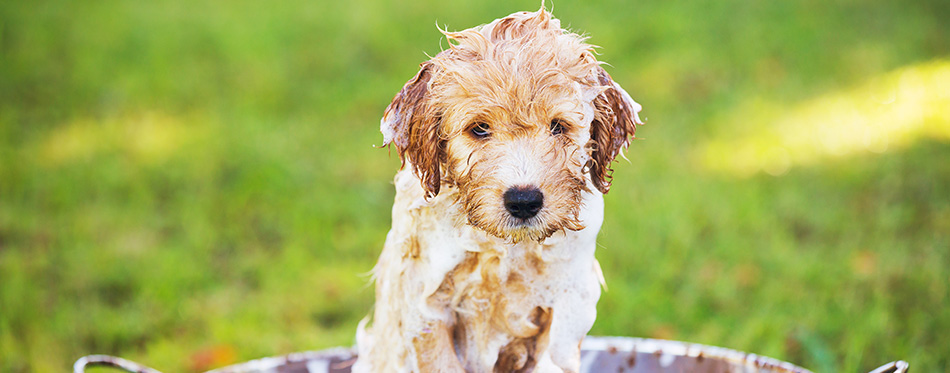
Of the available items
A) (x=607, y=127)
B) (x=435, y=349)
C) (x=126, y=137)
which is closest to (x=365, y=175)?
(x=126, y=137)

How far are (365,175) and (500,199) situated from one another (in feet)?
14.4

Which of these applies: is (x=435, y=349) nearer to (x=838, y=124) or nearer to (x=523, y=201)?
(x=523, y=201)

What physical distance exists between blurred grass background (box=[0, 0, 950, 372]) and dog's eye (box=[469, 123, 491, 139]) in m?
2.42

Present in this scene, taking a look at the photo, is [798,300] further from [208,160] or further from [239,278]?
[208,160]

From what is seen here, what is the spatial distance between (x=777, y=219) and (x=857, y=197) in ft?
2.17

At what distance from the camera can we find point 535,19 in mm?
2377

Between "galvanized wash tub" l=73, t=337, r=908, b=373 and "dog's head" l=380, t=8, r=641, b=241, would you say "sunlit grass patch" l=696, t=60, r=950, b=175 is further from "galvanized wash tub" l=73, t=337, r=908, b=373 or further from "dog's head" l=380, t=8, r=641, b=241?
"dog's head" l=380, t=8, r=641, b=241

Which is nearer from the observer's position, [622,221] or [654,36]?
[622,221]

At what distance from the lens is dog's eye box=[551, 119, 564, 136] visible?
226 centimetres

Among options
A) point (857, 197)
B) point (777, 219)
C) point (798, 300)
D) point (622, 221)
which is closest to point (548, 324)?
point (798, 300)

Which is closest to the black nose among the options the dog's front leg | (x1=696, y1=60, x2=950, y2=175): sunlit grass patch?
the dog's front leg

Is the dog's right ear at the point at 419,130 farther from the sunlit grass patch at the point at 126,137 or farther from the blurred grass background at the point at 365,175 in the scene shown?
the sunlit grass patch at the point at 126,137

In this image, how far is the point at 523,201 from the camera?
2137 mm

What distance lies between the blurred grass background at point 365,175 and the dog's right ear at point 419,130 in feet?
7.91
